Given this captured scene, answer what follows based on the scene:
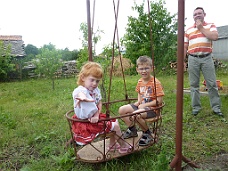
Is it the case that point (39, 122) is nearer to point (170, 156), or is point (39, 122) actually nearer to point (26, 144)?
point (26, 144)

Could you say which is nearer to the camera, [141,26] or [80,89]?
[80,89]

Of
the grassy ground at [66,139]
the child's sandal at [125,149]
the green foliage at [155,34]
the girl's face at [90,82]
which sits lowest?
the grassy ground at [66,139]

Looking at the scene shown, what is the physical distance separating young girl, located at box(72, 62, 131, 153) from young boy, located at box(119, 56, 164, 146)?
21 centimetres

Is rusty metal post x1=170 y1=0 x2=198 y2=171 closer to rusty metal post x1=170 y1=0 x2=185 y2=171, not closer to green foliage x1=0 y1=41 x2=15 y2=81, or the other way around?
rusty metal post x1=170 y1=0 x2=185 y2=171

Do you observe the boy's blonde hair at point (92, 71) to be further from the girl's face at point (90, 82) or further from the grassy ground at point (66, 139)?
the grassy ground at point (66, 139)

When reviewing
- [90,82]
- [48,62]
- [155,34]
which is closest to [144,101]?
[90,82]

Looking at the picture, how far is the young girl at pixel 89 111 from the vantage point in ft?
6.91

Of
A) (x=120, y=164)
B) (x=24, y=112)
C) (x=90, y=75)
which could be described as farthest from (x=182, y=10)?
(x=24, y=112)

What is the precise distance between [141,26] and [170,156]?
9.50 metres

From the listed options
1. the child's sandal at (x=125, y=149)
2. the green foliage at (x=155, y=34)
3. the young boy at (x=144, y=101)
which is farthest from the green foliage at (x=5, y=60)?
the child's sandal at (x=125, y=149)

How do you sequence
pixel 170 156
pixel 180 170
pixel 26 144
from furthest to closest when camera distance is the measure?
pixel 26 144 < pixel 170 156 < pixel 180 170

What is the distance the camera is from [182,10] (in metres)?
1.90

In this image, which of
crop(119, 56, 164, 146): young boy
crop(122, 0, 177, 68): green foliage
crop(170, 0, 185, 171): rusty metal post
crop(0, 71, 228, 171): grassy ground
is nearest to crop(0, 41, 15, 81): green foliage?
crop(122, 0, 177, 68): green foliage

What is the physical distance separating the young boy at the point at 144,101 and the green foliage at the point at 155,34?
8.55 m
